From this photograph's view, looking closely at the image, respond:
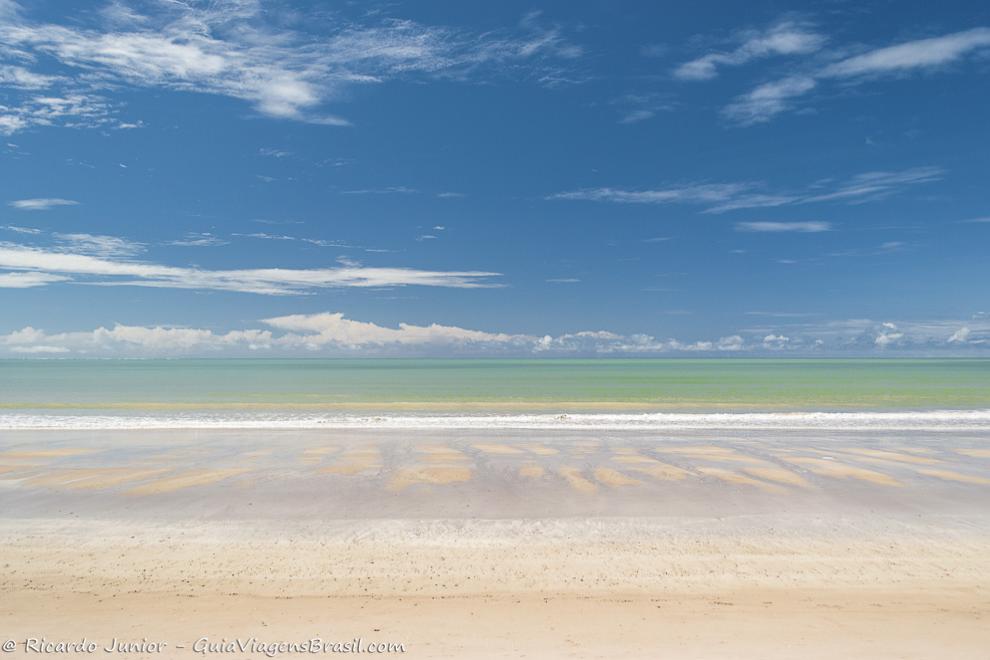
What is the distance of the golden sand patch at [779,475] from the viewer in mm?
18141

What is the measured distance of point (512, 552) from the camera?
1200cm

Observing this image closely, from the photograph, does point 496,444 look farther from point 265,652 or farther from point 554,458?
point 265,652

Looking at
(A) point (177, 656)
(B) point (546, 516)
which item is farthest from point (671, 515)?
(A) point (177, 656)

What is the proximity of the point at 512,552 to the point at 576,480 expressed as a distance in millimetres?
6766

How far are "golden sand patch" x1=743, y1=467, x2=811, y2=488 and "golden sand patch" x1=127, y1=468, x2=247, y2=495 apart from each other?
17281 millimetres

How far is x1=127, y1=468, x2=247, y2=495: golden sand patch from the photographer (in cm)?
1709

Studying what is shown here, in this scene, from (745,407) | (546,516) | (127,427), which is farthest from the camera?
(745,407)

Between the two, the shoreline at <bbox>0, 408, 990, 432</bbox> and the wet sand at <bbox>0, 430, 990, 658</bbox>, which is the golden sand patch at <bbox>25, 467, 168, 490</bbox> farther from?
the shoreline at <bbox>0, 408, 990, 432</bbox>

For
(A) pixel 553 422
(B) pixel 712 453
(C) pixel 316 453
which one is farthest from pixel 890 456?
(C) pixel 316 453

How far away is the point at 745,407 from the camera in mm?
46438

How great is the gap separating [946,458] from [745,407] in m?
24.3

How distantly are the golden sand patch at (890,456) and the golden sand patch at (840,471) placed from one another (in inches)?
103

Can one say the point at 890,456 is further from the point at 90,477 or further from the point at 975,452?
the point at 90,477

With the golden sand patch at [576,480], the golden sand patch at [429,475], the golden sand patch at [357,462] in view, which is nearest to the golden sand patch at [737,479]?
the golden sand patch at [576,480]
